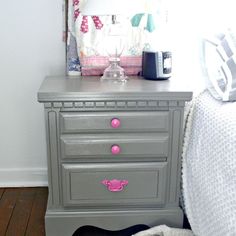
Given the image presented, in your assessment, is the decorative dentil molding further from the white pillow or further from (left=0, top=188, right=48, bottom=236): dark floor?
(left=0, top=188, right=48, bottom=236): dark floor

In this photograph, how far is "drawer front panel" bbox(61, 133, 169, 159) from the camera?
141cm

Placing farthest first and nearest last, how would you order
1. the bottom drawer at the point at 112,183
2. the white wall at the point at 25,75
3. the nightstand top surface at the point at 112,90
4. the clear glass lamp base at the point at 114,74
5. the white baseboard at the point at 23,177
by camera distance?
the white baseboard at the point at 23,177, the white wall at the point at 25,75, the clear glass lamp base at the point at 114,74, the bottom drawer at the point at 112,183, the nightstand top surface at the point at 112,90

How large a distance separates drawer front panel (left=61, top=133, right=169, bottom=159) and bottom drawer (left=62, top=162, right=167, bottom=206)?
0.05 metres

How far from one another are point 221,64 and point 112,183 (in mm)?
651

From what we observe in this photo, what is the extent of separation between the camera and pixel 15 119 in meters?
1.92

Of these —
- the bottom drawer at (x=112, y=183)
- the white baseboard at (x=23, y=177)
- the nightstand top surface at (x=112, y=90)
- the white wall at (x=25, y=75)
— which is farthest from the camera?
the white baseboard at (x=23, y=177)

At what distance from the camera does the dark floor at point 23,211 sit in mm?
1658

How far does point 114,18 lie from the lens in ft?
5.02

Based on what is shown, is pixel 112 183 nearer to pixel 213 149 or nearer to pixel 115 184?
pixel 115 184

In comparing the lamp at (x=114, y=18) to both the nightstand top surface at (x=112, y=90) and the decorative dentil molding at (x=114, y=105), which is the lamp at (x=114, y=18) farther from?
the decorative dentil molding at (x=114, y=105)

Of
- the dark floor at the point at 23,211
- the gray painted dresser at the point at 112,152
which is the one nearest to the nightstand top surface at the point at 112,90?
the gray painted dresser at the point at 112,152

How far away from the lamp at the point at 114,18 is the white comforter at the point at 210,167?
1.24 ft

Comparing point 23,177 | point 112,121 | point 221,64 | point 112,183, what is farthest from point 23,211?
point 221,64

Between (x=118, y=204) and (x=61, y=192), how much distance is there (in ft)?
0.80
